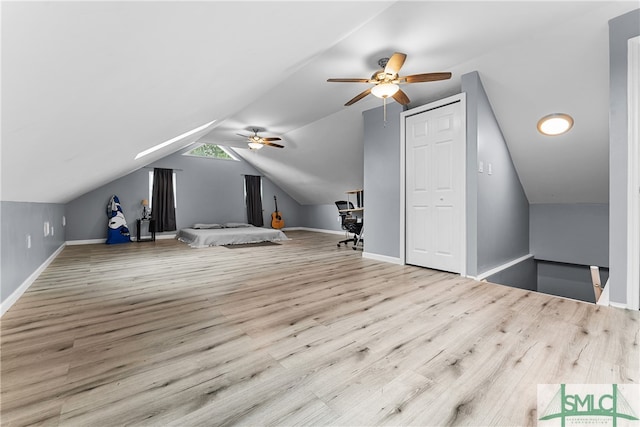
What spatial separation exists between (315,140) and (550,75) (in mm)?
3913

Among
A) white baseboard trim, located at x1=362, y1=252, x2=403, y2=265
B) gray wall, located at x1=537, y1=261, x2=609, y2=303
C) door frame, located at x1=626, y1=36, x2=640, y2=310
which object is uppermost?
door frame, located at x1=626, y1=36, x2=640, y2=310

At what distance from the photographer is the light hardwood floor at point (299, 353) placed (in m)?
1.10

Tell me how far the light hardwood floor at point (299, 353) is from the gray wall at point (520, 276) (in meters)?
0.87

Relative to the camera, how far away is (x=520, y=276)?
3.98m

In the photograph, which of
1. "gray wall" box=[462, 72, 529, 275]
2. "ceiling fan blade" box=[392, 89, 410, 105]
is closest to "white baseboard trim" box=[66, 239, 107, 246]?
"ceiling fan blade" box=[392, 89, 410, 105]

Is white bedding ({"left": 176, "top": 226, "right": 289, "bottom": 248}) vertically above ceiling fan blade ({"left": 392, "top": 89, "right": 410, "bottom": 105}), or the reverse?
ceiling fan blade ({"left": 392, "top": 89, "right": 410, "bottom": 105})

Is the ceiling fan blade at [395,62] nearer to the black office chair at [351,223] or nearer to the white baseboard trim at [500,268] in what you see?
the white baseboard trim at [500,268]

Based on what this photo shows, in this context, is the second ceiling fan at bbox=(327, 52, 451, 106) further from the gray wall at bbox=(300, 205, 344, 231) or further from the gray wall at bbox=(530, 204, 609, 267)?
the gray wall at bbox=(300, 205, 344, 231)

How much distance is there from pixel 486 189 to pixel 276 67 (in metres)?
2.68

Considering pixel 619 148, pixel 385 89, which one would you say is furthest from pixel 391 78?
pixel 619 148

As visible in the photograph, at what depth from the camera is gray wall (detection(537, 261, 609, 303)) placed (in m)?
4.19

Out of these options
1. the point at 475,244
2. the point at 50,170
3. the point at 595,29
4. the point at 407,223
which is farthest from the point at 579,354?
the point at 50,170

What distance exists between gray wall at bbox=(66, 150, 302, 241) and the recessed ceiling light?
7207mm

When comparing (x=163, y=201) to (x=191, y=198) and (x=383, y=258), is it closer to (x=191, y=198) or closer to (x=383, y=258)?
(x=191, y=198)
